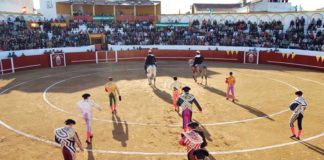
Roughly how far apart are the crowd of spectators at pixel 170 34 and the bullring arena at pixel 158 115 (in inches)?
270

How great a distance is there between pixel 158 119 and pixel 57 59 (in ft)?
64.0

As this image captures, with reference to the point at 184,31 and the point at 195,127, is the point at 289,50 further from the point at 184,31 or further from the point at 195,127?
the point at 195,127

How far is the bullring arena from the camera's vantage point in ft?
29.6

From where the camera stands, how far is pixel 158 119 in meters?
11.8

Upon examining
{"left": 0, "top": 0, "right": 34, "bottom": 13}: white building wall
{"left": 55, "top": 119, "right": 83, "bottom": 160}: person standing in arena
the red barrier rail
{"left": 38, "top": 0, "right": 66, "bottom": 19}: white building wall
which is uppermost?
{"left": 0, "top": 0, "right": 34, "bottom": 13}: white building wall

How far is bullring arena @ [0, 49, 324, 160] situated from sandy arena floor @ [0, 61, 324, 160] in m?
0.03

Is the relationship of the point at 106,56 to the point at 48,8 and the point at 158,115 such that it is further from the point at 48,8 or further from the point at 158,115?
the point at 158,115

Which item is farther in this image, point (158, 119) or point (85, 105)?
point (158, 119)

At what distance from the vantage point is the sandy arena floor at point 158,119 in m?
8.95

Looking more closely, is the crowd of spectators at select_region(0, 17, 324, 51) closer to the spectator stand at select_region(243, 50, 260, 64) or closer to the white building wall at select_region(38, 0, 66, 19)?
the spectator stand at select_region(243, 50, 260, 64)

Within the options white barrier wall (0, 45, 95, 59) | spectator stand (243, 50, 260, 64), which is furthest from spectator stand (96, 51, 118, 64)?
spectator stand (243, 50, 260, 64)

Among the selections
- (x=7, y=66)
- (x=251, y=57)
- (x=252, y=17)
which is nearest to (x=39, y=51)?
(x=7, y=66)

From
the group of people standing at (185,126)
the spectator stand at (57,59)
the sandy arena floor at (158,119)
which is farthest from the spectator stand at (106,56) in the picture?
the group of people standing at (185,126)

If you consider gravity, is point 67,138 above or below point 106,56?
below
